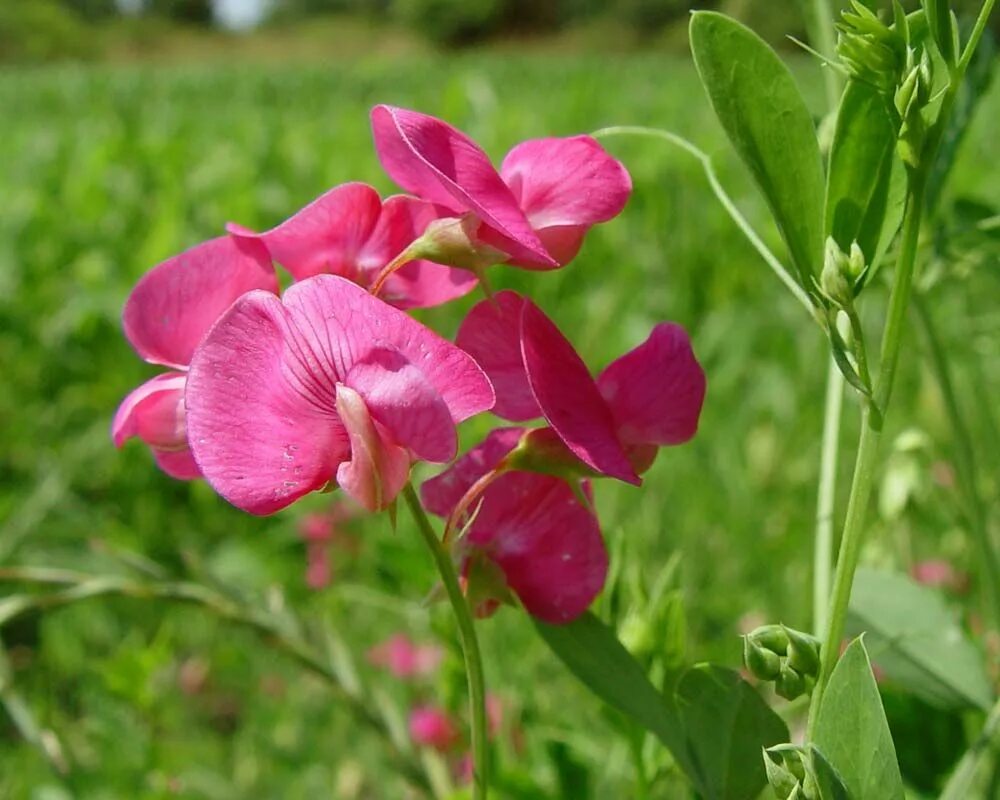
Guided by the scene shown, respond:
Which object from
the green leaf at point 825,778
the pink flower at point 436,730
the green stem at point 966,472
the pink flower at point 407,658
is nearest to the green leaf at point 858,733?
the green leaf at point 825,778

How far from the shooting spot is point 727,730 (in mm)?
394

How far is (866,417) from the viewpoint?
344 millimetres

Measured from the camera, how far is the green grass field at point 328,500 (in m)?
0.91

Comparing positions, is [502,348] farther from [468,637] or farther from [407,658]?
[407,658]

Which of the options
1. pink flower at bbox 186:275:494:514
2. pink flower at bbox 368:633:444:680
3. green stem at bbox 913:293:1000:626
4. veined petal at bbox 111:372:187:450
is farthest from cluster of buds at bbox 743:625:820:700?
pink flower at bbox 368:633:444:680

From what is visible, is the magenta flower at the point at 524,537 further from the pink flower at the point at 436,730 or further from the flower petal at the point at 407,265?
the pink flower at the point at 436,730

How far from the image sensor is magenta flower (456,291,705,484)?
390 mm

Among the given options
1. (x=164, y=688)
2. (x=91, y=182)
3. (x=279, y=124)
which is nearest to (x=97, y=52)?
(x=279, y=124)

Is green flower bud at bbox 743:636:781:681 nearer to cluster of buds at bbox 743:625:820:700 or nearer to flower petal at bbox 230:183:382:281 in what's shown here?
cluster of buds at bbox 743:625:820:700

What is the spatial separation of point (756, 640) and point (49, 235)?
297 centimetres

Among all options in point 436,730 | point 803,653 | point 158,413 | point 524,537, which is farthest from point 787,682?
point 436,730

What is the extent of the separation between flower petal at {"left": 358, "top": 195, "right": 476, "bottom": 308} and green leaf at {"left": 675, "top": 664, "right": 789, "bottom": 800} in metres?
0.16

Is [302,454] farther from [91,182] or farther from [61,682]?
[91,182]

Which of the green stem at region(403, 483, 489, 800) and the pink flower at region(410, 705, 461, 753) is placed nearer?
the green stem at region(403, 483, 489, 800)
